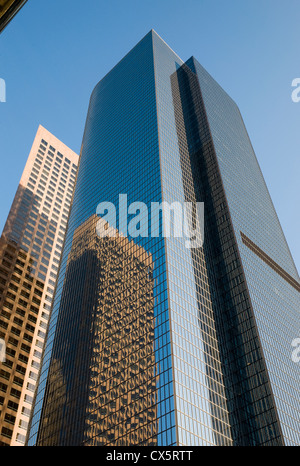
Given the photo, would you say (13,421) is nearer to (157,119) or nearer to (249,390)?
(249,390)

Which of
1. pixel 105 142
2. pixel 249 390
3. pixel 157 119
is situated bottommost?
pixel 249 390

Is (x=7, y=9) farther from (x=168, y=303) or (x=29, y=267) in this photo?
(x=29, y=267)

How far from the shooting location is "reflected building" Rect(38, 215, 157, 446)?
7625cm

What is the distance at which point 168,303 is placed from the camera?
272 ft

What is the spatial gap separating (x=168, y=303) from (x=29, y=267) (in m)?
66.0

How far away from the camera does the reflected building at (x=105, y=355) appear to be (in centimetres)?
7625

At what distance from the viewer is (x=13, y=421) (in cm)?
10150

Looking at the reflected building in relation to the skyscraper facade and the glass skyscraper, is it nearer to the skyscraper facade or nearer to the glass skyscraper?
the glass skyscraper

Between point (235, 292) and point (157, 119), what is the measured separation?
175 feet

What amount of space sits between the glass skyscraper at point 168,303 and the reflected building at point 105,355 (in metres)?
0.29

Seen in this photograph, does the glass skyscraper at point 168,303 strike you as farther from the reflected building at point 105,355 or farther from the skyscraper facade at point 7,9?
the skyscraper facade at point 7,9

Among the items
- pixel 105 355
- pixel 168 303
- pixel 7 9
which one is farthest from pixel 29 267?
pixel 7 9

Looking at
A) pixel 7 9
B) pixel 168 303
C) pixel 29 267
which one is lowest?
pixel 7 9
